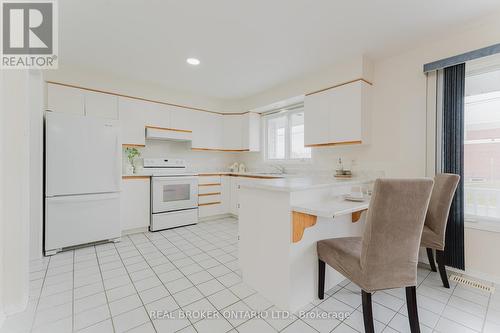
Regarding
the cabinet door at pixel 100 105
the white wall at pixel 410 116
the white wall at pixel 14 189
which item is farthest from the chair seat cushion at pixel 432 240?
the cabinet door at pixel 100 105

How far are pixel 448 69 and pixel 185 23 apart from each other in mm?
2565

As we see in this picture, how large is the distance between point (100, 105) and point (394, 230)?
376 centimetres

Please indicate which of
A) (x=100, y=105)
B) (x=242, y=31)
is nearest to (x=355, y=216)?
(x=242, y=31)

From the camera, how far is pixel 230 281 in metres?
1.97

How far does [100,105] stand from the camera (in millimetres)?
3199

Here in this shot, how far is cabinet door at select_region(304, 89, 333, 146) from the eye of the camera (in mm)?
2959

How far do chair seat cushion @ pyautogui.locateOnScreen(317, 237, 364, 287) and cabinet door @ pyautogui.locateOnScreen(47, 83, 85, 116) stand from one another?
3458 mm

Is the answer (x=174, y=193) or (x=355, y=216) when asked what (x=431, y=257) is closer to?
(x=355, y=216)

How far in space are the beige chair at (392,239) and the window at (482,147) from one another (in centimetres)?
138

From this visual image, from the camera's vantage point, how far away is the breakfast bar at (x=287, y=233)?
1.58m

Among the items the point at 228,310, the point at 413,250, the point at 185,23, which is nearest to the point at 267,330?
the point at 228,310

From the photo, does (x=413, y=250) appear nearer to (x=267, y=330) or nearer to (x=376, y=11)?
(x=267, y=330)

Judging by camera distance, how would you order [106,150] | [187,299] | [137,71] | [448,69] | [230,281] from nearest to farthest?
[187,299]
[230,281]
[448,69]
[106,150]
[137,71]

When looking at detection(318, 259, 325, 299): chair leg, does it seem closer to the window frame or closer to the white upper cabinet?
the white upper cabinet
